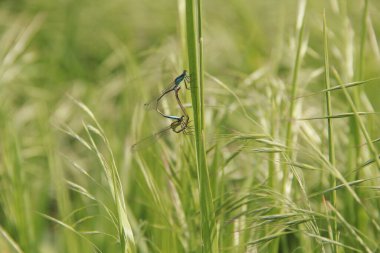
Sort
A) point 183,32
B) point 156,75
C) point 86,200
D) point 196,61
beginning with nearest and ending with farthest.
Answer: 1. point 196,61
2. point 183,32
3. point 86,200
4. point 156,75

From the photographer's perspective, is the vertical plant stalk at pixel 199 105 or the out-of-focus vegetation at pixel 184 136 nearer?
the vertical plant stalk at pixel 199 105

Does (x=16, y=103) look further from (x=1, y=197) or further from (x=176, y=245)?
(x=176, y=245)

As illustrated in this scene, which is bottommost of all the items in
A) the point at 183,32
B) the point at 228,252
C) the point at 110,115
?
the point at 228,252

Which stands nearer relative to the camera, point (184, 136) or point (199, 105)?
point (199, 105)

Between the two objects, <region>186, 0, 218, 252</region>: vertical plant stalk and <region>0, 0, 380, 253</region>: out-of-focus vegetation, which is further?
<region>0, 0, 380, 253</region>: out-of-focus vegetation

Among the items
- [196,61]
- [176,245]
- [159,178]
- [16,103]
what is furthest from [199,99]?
[16,103]
